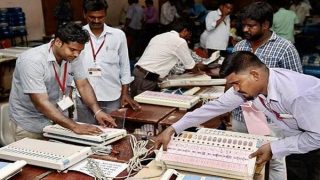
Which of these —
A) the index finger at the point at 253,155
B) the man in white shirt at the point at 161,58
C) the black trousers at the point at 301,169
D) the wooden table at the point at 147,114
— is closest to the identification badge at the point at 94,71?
the wooden table at the point at 147,114

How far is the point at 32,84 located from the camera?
2016 millimetres

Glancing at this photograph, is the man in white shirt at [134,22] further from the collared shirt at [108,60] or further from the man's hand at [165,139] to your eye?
the man's hand at [165,139]

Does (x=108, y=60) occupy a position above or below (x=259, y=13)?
below

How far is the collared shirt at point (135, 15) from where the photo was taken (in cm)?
765

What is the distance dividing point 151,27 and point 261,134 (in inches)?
250

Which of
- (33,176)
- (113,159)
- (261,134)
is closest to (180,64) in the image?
Result: (261,134)

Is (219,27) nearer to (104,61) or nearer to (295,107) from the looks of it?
(104,61)

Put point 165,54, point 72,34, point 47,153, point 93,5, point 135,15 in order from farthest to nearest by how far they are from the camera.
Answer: point 135,15, point 165,54, point 93,5, point 72,34, point 47,153

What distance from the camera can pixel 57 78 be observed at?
219 centimetres

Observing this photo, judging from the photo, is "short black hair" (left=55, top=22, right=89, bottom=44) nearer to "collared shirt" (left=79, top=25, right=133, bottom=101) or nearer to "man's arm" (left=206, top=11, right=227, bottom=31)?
"collared shirt" (left=79, top=25, right=133, bottom=101)

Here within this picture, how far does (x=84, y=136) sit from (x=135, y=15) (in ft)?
19.7

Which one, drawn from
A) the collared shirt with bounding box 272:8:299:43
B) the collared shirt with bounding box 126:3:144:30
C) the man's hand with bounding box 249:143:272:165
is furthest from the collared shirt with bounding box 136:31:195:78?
the collared shirt with bounding box 126:3:144:30

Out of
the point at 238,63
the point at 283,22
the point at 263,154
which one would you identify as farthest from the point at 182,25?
the point at 283,22

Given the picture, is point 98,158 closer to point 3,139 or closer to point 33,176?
point 33,176
